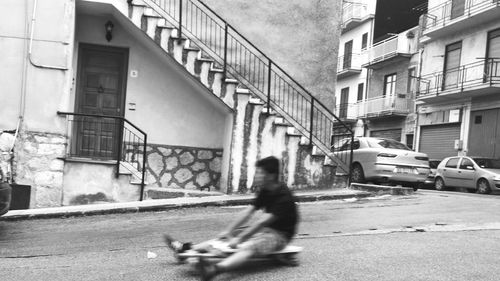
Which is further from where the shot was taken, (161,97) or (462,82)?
(462,82)

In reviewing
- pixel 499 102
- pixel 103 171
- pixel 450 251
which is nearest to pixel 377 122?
pixel 499 102

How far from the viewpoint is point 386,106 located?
2970 centimetres

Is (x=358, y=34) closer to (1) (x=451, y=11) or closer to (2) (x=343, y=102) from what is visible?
(2) (x=343, y=102)

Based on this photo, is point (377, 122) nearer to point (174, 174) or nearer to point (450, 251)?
point (174, 174)

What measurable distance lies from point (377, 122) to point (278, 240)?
28617 mm

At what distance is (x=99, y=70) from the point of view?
451 inches

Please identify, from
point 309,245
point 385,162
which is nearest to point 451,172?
point 385,162

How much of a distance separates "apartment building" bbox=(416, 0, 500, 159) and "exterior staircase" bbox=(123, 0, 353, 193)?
11729 mm

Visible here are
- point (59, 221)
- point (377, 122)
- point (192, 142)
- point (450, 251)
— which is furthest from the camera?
point (377, 122)

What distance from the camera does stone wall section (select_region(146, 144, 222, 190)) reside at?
450 inches

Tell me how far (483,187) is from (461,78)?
773 centimetres

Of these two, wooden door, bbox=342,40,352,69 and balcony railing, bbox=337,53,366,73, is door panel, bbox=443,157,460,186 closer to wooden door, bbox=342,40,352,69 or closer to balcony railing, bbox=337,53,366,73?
balcony railing, bbox=337,53,366,73

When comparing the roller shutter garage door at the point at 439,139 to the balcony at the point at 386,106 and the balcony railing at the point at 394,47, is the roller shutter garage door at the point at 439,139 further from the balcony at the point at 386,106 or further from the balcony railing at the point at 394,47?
the balcony railing at the point at 394,47

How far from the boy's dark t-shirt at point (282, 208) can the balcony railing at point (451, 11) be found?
65.5ft
